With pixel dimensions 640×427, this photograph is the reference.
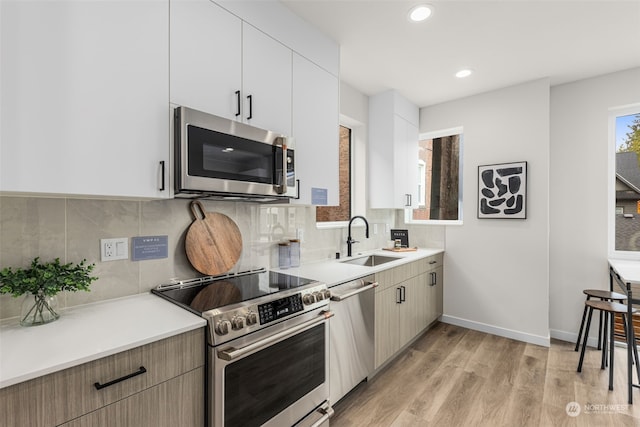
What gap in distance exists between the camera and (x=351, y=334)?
2133mm

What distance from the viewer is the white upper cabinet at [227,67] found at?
148cm

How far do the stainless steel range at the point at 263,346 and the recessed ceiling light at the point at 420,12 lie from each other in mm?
1863

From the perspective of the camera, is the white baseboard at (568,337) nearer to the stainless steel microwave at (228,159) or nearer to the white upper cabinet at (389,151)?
the white upper cabinet at (389,151)

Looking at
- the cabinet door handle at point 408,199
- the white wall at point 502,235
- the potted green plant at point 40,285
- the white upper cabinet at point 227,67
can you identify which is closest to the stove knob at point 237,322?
the potted green plant at point 40,285

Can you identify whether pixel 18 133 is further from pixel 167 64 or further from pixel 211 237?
pixel 211 237

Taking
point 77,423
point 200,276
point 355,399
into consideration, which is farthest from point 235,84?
point 355,399

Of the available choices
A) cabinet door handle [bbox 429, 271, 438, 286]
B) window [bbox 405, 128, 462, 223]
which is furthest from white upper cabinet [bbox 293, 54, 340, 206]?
window [bbox 405, 128, 462, 223]

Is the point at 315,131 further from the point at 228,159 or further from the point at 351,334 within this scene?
the point at 351,334

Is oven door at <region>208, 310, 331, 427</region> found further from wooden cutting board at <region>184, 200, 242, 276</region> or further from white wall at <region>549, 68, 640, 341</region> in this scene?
white wall at <region>549, 68, 640, 341</region>

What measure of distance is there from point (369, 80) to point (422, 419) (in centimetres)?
291

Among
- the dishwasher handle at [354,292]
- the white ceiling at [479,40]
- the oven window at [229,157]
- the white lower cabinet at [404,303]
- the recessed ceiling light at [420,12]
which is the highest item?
the white ceiling at [479,40]

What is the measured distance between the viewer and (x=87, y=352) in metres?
0.97

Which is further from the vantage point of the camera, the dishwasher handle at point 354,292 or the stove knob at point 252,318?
the dishwasher handle at point 354,292
